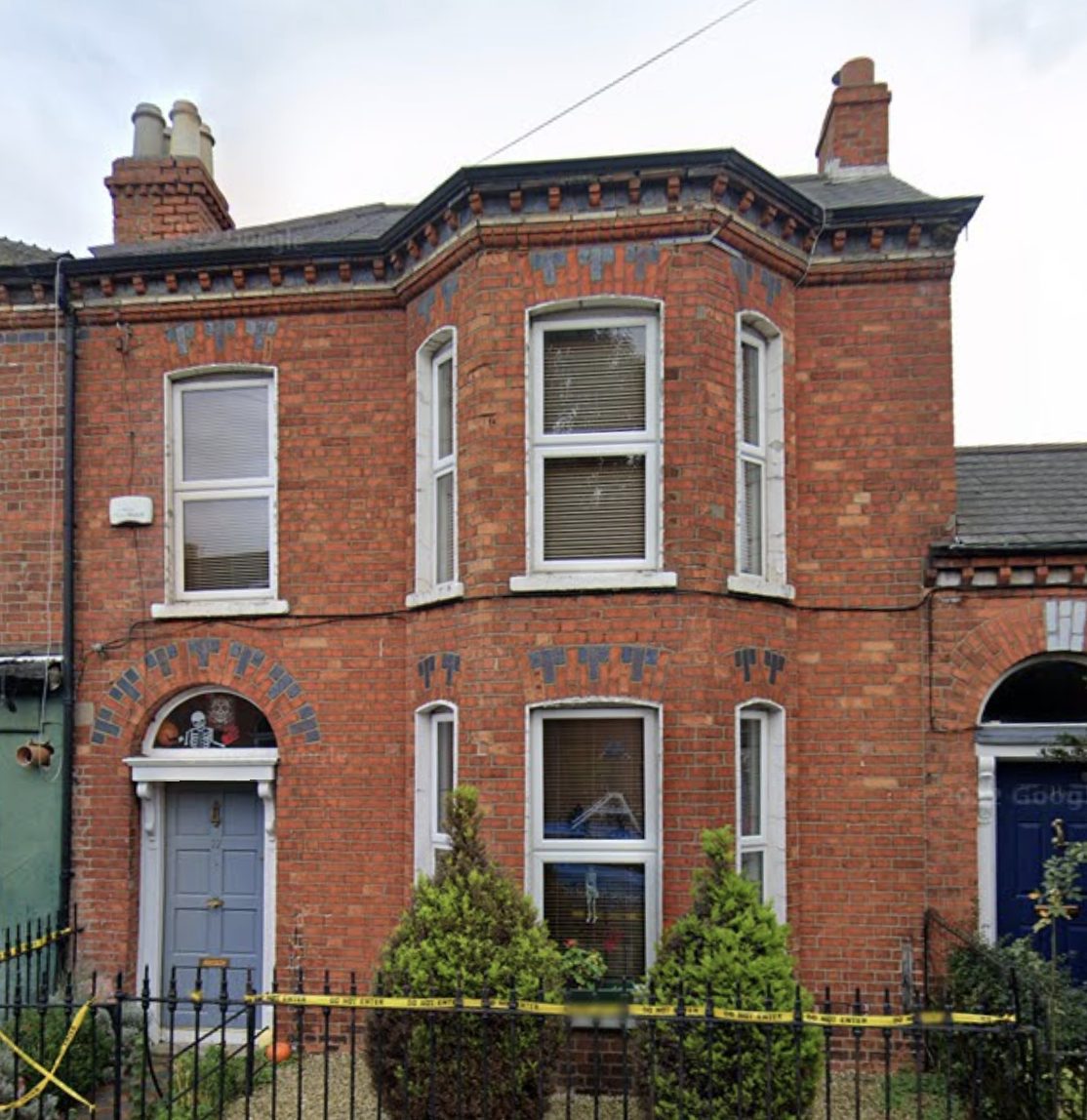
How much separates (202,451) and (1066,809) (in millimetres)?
7699

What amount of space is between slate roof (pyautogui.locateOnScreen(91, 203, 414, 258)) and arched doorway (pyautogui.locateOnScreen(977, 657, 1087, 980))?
21.2ft

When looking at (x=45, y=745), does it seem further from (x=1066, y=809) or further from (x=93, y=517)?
(x=1066, y=809)

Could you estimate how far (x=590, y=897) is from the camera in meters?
6.71

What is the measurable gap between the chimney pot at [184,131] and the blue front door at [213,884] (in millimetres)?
6725

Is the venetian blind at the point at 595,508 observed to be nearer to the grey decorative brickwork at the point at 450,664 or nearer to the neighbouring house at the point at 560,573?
the neighbouring house at the point at 560,573

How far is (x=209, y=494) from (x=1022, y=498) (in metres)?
6.90

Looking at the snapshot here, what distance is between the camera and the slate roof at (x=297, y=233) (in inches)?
327

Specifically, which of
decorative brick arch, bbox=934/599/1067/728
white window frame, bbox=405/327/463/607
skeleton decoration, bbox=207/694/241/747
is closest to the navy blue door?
decorative brick arch, bbox=934/599/1067/728

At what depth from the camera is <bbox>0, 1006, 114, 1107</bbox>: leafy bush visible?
6301 mm

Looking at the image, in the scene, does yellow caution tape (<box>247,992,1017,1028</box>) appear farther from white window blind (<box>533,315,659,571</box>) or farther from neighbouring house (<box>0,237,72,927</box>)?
neighbouring house (<box>0,237,72,927</box>)

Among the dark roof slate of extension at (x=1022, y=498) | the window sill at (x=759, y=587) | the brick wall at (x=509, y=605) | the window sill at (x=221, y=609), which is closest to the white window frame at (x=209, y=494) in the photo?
the window sill at (x=221, y=609)

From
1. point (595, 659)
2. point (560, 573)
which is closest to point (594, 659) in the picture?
point (595, 659)

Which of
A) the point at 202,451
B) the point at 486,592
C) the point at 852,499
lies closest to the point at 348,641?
the point at 486,592

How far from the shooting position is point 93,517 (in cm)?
812
